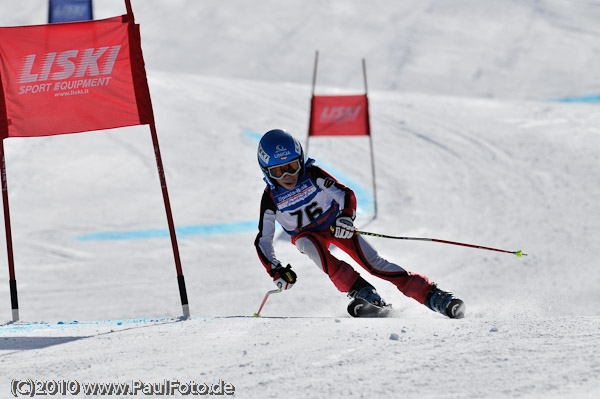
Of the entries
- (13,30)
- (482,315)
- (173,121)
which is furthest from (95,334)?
(173,121)

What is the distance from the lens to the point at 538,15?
728 inches

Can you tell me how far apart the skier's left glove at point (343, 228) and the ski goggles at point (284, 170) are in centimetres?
46

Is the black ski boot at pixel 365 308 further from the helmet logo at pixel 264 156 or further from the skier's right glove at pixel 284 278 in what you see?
the helmet logo at pixel 264 156

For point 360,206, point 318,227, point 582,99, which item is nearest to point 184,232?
point 360,206

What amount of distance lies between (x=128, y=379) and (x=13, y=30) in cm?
272

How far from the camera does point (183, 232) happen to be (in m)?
8.08

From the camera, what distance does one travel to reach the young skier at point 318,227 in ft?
15.4

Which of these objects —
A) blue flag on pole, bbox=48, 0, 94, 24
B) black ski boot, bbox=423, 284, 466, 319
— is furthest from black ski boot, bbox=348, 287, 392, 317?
blue flag on pole, bbox=48, 0, 94, 24

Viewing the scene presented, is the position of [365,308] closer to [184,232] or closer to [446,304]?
[446,304]

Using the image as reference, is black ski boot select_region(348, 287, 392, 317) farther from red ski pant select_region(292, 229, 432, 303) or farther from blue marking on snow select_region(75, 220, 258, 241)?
blue marking on snow select_region(75, 220, 258, 241)

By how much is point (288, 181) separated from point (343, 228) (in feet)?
1.66

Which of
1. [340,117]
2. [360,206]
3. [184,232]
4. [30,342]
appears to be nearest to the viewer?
[30,342]

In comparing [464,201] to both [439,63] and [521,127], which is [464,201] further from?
[439,63]

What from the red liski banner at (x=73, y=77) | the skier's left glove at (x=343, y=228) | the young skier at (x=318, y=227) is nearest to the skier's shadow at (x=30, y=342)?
the red liski banner at (x=73, y=77)
